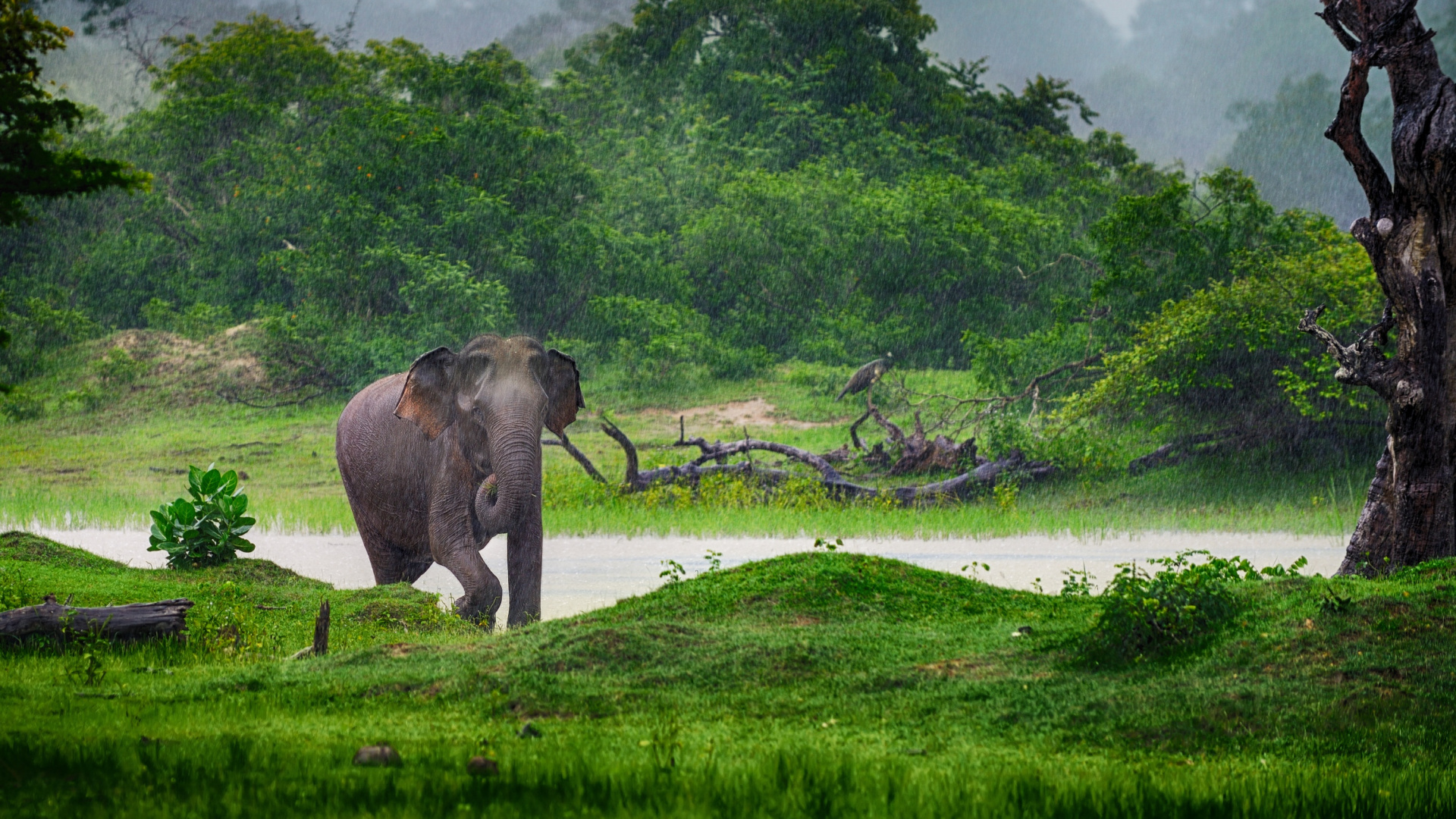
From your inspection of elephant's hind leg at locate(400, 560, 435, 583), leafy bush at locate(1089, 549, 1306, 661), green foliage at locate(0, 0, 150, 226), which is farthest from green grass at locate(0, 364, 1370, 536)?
leafy bush at locate(1089, 549, 1306, 661)

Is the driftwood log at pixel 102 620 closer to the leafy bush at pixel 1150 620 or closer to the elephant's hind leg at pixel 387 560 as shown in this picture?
the elephant's hind leg at pixel 387 560

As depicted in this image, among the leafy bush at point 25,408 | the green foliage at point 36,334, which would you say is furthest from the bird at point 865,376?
the green foliage at point 36,334

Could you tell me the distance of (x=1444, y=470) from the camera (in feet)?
33.7

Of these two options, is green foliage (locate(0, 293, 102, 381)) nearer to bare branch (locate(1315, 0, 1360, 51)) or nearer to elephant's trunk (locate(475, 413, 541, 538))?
elephant's trunk (locate(475, 413, 541, 538))

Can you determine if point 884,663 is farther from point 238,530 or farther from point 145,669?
point 238,530

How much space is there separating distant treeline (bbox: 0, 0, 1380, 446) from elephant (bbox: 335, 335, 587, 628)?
48.9 feet

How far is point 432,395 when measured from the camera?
11344 millimetres

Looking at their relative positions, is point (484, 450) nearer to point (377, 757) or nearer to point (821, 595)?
point (821, 595)

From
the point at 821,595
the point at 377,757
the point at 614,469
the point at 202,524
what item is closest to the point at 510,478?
the point at 821,595

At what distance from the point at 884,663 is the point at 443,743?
3.14 metres

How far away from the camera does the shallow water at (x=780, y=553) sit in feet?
51.4

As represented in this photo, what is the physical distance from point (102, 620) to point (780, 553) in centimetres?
880

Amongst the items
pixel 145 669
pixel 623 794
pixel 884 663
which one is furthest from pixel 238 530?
pixel 623 794

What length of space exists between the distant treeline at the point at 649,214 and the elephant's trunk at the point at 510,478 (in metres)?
15.6
